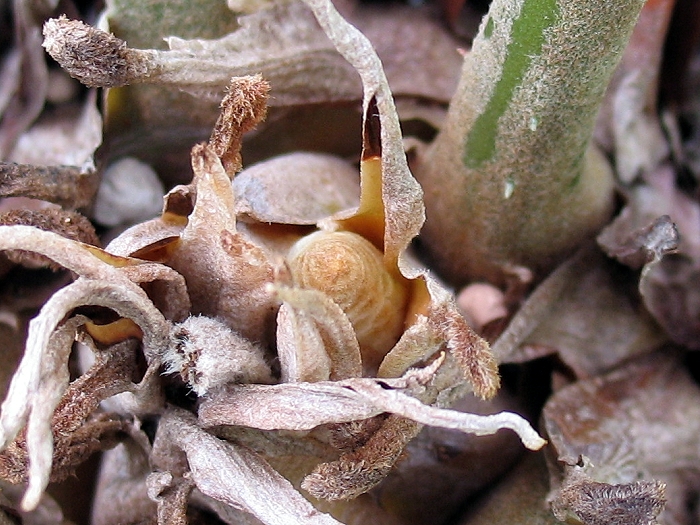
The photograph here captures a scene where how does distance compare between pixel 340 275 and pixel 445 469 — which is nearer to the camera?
pixel 340 275

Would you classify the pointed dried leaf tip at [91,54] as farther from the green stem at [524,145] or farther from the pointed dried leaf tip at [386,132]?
the green stem at [524,145]

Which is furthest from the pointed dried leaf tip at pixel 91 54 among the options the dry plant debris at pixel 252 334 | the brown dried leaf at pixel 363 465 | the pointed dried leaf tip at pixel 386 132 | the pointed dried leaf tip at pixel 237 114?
the brown dried leaf at pixel 363 465

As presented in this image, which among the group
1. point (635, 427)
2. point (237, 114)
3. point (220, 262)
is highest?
point (237, 114)

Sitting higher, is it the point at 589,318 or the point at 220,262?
the point at 220,262

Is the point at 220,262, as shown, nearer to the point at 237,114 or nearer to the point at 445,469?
the point at 237,114

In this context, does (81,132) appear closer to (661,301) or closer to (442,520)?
(442,520)

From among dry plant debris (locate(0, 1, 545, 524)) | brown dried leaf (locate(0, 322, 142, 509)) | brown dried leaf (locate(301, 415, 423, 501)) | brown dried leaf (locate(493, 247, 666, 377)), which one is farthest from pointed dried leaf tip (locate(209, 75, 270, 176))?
brown dried leaf (locate(493, 247, 666, 377))

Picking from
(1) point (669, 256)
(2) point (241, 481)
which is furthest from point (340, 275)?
(1) point (669, 256)
